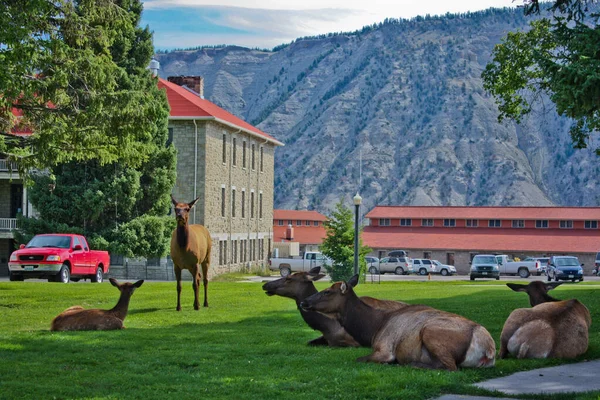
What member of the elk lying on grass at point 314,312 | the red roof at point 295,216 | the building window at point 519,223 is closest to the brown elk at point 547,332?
the elk lying on grass at point 314,312

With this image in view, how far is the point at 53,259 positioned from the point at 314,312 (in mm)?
23073

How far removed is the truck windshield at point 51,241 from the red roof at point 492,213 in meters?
59.4

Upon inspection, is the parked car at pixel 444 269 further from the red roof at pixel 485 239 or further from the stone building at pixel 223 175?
the stone building at pixel 223 175

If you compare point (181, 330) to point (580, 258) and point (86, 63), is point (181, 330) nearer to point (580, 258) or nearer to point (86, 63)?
point (86, 63)

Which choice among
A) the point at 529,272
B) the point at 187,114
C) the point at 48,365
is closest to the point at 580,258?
the point at 529,272

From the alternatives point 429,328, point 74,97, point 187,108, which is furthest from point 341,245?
point 429,328

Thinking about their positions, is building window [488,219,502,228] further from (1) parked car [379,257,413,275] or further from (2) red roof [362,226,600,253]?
(1) parked car [379,257,413,275]

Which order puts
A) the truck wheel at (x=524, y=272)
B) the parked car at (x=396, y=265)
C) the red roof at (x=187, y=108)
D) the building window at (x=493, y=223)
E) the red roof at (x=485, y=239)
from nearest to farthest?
the red roof at (x=187, y=108) → the truck wheel at (x=524, y=272) → the parked car at (x=396, y=265) → the red roof at (x=485, y=239) → the building window at (x=493, y=223)

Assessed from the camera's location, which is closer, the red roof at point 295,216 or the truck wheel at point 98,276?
the truck wheel at point 98,276

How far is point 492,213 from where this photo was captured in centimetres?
9050

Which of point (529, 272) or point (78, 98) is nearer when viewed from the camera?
point (78, 98)

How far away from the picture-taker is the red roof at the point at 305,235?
97938 mm

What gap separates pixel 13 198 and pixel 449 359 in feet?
173

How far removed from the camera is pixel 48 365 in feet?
35.4
